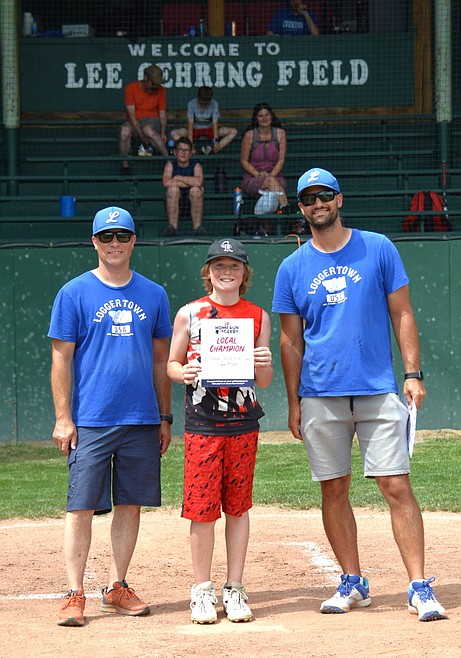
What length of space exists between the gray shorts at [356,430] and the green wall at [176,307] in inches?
282

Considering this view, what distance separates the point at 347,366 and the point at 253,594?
1.49 meters

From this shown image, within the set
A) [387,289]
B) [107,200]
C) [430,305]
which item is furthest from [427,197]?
[387,289]

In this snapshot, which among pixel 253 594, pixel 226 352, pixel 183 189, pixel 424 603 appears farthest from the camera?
pixel 183 189

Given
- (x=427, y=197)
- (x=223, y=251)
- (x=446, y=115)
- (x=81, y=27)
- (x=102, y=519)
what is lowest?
(x=102, y=519)

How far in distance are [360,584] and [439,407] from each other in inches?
298

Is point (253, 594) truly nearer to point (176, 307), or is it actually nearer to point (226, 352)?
point (226, 352)

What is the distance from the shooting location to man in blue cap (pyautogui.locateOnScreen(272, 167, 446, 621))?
5.54 meters

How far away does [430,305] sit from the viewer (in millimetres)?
12992

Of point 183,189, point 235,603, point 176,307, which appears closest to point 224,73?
point 183,189

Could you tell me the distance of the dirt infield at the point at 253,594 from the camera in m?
5.03

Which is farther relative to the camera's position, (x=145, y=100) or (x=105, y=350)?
(x=145, y=100)

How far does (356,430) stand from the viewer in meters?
5.73

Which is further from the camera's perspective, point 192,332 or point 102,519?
point 102,519

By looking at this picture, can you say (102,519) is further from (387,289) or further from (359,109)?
(359,109)
